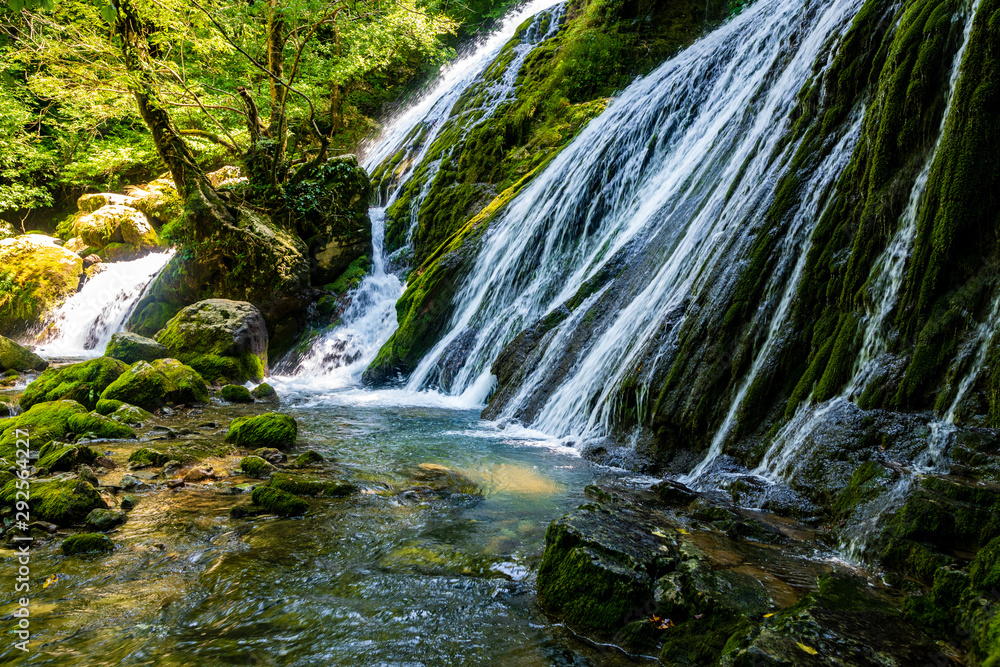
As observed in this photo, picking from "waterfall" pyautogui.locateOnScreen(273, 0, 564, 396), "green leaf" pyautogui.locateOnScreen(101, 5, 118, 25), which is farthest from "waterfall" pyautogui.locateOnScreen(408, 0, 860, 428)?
"green leaf" pyautogui.locateOnScreen(101, 5, 118, 25)

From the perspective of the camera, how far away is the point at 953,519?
308 centimetres

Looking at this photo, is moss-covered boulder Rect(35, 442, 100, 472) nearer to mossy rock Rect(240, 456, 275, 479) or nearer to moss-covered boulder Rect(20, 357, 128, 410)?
mossy rock Rect(240, 456, 275, 479)

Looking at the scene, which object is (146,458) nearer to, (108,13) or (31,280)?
(108,13)

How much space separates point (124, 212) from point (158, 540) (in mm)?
17765

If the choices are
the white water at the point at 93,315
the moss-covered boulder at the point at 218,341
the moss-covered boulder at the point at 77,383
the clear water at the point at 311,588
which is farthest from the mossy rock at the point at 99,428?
the white water at the point at 93,315

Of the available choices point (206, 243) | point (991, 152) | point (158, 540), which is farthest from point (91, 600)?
point (206, 243)

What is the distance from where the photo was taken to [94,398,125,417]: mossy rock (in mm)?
7367

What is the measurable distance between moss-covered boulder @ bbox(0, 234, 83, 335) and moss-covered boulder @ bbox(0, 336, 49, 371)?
16.9 feet

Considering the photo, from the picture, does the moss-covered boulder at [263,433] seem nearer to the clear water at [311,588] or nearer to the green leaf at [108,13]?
the clear water at [311,588]

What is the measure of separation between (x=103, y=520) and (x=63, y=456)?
151 cm

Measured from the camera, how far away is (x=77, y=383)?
805 centimetres

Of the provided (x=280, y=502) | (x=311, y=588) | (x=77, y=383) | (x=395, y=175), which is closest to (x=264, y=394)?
(x=77, y=383)

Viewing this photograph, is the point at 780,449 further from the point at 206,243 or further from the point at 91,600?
the point at 206,243

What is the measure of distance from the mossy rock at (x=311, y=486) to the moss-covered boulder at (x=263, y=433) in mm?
1523
